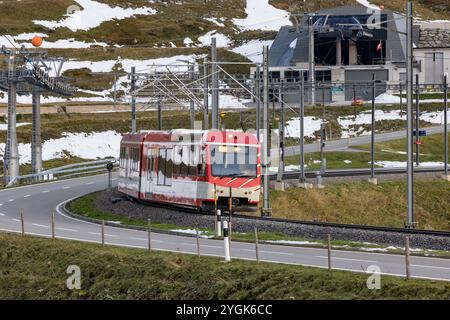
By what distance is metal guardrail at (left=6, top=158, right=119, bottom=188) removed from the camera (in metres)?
70.6

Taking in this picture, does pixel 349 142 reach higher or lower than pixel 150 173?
lower

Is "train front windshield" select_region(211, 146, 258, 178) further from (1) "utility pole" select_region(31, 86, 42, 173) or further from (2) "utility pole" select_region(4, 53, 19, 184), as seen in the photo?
(1) "utility pole" select_region(31, 86, 42, 173)

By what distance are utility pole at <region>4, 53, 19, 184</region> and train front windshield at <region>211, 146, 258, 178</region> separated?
86.8 feet

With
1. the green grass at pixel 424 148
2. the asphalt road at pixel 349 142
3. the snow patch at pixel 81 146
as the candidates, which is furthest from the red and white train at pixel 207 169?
the asphalt road at pixel 349 142

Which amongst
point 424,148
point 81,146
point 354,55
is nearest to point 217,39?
point 354,55

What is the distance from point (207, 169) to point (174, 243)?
973cm

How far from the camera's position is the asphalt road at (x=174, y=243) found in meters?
26.6

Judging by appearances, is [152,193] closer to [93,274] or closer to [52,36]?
[93,274]

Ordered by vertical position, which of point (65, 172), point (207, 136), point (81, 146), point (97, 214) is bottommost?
point (65, 172)

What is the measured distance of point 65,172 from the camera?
250 ft

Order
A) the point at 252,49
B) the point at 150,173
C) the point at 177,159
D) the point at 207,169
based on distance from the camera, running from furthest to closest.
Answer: the point at 252,49 < the point at 150,173 < the point at 177,159 < the point at 207,169

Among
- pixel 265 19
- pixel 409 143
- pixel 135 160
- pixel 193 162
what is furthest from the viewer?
pixel 265 19

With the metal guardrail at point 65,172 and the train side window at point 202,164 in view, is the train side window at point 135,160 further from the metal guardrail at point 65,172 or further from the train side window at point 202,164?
the metal guardrail at point 65,172

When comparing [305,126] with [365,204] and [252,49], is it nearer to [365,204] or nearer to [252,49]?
[365,204]
